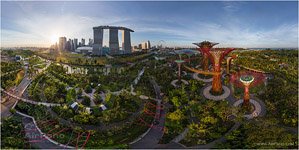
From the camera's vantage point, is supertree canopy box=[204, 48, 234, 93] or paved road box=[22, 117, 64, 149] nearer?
paved road box=[22, 117, 64, 149]

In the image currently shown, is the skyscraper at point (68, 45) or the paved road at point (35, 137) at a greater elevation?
the skyscraper at point (68, 45)

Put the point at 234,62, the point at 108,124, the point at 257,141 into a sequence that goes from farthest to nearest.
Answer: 1. the point at 234,62
2. the point at 108,124
3. the point at 257,141

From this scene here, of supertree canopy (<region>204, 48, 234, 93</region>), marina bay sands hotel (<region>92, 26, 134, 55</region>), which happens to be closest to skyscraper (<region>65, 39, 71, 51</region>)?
marina bay sands hotel (<region>92, 26, 134, 55</region>)

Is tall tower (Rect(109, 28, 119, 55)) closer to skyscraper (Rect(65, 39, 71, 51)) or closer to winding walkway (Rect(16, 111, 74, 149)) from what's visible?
skyscraper (Rect(65, 39, 71, 51))

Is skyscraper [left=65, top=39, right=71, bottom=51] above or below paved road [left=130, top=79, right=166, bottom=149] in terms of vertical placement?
above

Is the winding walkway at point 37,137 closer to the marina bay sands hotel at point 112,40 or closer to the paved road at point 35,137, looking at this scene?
the paved road at point 35,137

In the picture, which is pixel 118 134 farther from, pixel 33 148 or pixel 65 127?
pixel 33 148

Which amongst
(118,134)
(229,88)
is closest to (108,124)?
(118,134)

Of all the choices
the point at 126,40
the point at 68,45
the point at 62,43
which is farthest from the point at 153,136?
the point at 68,45

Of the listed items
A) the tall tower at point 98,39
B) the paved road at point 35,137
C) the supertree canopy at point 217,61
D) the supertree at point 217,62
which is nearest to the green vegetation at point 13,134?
the paved road at point 35,137
